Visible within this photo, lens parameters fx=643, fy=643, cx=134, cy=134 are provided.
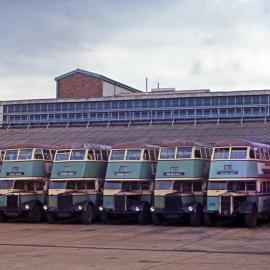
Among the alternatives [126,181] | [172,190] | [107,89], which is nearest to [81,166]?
[126,181]

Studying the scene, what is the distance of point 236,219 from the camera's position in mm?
35094

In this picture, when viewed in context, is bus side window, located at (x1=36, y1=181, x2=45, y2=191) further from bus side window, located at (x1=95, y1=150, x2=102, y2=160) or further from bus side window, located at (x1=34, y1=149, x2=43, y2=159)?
bus side window, located at (x1=95, y1=150, x2=102, y2=160)

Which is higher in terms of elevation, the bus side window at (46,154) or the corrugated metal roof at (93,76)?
the corrugated metal roof at (93,76)

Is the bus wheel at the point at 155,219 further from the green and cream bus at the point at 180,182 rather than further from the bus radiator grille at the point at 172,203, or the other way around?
the bus radiator grille at the point at 172,203

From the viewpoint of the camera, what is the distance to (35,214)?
3744 cm

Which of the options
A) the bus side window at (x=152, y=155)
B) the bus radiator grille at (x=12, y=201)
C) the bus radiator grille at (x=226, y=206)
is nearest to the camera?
the bus radiator grille at (x=226, y=206)

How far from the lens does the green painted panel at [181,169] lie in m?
34.3

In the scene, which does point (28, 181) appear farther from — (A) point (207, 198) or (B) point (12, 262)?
(B) point (12, 262)

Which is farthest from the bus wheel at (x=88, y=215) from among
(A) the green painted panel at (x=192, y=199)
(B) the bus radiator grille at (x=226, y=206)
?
(B) the bus radiator grille at (x=226, y=206)

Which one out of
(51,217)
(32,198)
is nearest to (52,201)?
(51,217)

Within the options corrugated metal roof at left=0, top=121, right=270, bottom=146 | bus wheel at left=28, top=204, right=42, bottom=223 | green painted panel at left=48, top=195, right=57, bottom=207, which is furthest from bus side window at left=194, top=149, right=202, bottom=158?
corrugated metal roof at left=0, top=121, right=270, bottom=146

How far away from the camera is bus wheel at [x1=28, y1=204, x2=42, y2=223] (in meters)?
37.0

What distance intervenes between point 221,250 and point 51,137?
34.4 m

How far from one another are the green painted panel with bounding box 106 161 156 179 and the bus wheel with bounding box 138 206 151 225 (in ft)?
6.06
